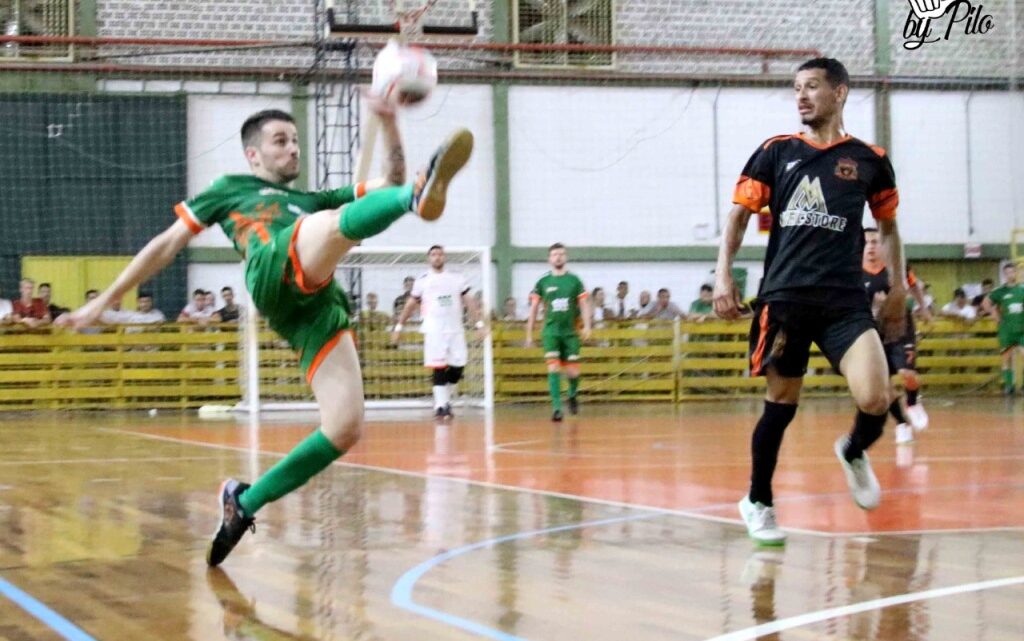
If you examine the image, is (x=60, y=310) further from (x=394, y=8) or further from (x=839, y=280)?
(x=839, y=280)

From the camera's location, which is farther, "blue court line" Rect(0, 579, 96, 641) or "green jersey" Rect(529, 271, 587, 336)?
"green jersey" Rect(529, 271, 587, 336)

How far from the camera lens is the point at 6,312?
21172 mm

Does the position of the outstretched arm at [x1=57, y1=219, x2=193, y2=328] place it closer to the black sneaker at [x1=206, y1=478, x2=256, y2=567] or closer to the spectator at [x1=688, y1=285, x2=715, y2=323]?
the black sneaker at [x1=206, y1=478, x2=256, y2=567]

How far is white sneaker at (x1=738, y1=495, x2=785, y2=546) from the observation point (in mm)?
5980

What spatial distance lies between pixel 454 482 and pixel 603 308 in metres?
14.0

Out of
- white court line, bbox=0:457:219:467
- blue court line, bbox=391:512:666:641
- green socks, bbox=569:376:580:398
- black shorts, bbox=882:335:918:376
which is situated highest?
black shorts, bbox=882:335:918:376

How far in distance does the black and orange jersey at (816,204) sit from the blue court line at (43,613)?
327 centimetres

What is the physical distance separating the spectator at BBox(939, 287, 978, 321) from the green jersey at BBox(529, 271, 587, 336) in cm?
908

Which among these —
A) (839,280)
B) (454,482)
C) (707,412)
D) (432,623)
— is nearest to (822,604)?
(432,623)

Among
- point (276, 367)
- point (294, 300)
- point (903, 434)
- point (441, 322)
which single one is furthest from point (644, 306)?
point (294, 300)

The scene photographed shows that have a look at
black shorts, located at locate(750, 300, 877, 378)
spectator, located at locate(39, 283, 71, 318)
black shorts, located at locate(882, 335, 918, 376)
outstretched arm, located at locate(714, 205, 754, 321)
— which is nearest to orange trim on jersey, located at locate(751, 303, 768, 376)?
black shorts, located at locate(750, 300, 877, 378)

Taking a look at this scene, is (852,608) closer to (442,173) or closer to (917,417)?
(442,173)

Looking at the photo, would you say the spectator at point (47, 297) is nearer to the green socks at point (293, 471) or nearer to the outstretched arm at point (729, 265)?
the green socks at point (293, 471)

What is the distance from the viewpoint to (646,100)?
25.2m
